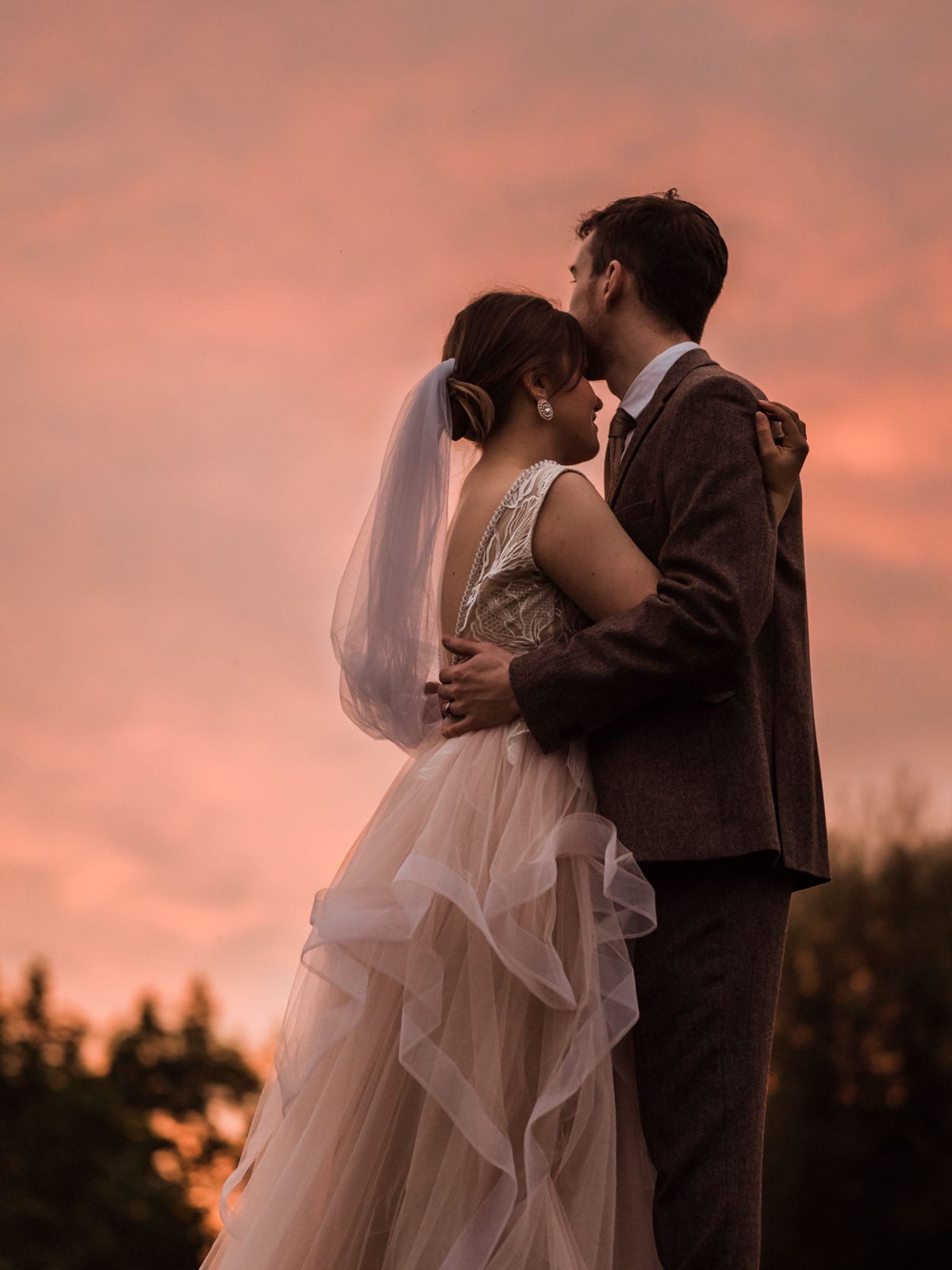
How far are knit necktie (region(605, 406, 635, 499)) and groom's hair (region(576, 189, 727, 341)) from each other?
31cm

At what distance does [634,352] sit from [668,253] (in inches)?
11.3

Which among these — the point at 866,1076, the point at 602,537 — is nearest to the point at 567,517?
the point at 602,537

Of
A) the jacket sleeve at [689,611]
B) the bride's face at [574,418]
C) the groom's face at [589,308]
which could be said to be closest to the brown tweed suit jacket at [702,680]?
the jacket sleeve at [689,611]

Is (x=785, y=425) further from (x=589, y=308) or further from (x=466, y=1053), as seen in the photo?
(x=466, y=1053)

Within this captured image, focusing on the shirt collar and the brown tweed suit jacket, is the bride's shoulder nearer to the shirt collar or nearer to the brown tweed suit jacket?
the brown tweed suit jacket

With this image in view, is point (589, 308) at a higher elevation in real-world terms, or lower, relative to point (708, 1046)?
higher

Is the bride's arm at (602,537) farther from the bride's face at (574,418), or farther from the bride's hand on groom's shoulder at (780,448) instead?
the bride's face at (574,418)

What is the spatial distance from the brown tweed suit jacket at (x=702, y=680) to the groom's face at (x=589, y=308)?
492mm

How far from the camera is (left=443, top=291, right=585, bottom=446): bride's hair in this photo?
3.91 metres

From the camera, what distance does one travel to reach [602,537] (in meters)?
3.54

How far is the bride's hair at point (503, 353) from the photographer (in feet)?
12.8

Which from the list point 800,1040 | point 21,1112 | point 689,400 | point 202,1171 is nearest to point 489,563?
point 689,400

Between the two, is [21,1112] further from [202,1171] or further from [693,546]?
[693,546]

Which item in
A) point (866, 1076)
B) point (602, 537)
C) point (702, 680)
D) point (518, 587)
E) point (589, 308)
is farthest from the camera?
point (866, 1076)
